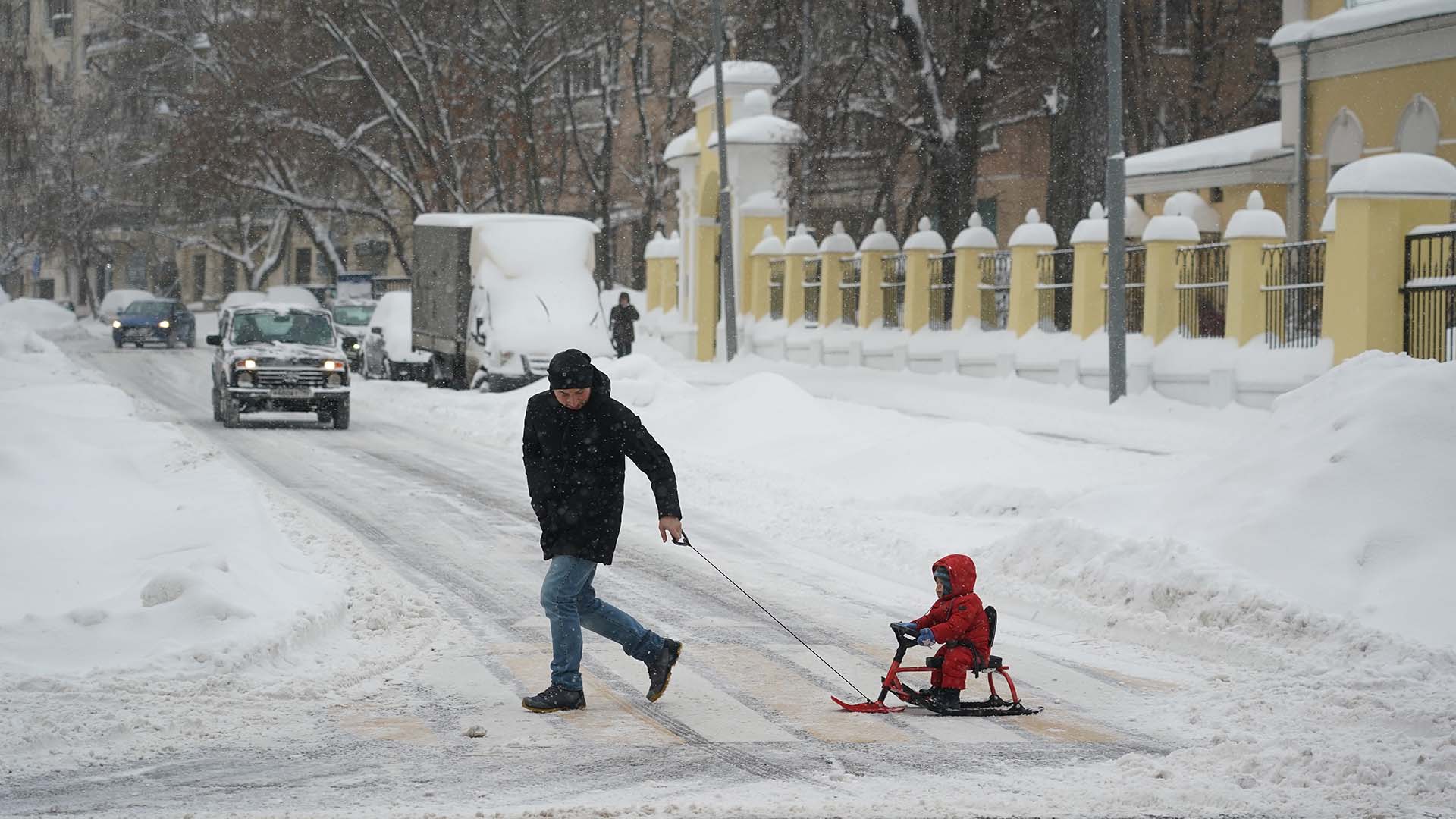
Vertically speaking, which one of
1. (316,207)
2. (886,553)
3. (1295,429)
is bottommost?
(886,553)

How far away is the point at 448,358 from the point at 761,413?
12035 millimetres

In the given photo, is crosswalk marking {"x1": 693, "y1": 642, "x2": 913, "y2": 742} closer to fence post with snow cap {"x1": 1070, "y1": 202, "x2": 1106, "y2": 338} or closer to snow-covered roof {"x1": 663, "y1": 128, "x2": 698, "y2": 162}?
fence post with snow cap {"x1": 1070, "y1": 202, "x2": 1106, "y2": 338}

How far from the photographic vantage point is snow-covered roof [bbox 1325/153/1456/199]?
19.7 metres

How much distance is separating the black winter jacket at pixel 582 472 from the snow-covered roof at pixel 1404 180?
1361cm

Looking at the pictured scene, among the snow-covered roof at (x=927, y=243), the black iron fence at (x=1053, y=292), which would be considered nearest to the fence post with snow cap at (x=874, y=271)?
the snow-covered roof at (x=927, y=243)

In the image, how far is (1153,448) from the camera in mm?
20641

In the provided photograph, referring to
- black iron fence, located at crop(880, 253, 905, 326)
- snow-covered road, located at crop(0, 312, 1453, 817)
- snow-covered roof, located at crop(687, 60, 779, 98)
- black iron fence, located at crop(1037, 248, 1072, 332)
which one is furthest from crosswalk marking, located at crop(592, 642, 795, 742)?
snow-covered roof, located at crop(687, 60, 779, 98)

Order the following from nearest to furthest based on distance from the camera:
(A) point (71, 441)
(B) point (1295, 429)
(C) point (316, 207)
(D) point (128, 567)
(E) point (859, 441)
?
(D) point (128, 567) < (B) point (1295, 429) < (A) point (71, 441) < (E) point (859, 441) < (C) point (316, 207)

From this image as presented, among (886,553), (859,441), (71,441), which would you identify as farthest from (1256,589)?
(71,441)

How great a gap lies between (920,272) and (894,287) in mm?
1365

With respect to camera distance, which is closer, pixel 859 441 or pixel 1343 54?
pixel 859 441

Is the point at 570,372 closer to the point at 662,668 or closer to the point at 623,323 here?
the point at 662,668

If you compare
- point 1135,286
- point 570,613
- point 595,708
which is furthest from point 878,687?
point 1135,286

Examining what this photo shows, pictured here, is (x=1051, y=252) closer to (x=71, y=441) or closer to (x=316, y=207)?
(x=71, y=441)
